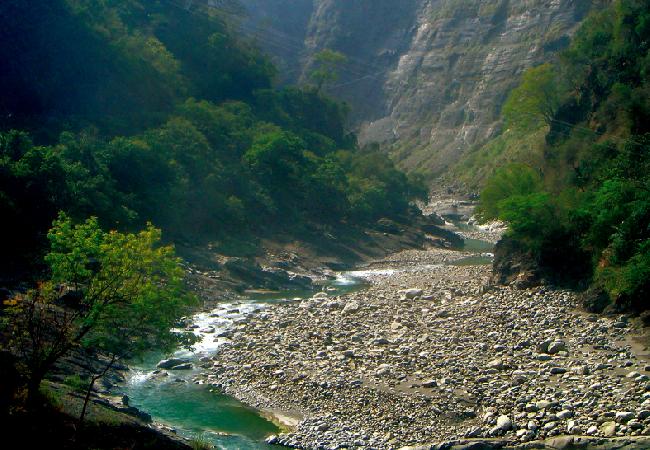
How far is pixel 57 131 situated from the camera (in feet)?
161

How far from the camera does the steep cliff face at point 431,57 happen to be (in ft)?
373

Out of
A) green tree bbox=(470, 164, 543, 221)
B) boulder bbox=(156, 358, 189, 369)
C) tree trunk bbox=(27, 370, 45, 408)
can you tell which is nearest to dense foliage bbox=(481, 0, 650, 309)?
green tree bbox=(470, 164, 543, 221)

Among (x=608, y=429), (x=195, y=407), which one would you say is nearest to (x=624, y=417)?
(x=608, y=429)

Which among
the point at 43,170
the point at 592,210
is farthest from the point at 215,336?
the point at 592,210

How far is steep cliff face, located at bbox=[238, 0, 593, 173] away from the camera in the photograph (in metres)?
114

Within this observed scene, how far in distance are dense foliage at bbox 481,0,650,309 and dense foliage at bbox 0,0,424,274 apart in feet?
60.9

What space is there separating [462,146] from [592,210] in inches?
3316

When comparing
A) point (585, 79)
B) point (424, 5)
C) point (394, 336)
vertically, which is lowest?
point (394, 336)

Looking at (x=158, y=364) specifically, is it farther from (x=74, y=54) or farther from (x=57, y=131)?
(x=74, y=54)

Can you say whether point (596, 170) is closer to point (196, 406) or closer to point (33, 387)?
point (196, 406)

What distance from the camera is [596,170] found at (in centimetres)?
3600

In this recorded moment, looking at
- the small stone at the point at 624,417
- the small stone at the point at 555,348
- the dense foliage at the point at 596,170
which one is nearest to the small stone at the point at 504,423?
the small stone at the point at 624,417

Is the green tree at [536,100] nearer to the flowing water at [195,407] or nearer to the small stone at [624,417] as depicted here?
the flowing water at [195,407]

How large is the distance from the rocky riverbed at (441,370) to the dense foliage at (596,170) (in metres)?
2.45
